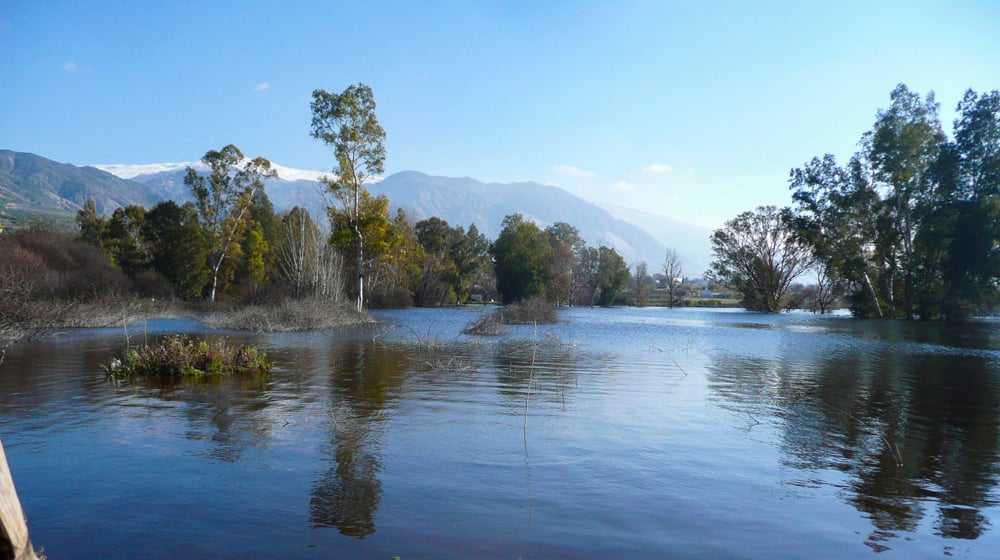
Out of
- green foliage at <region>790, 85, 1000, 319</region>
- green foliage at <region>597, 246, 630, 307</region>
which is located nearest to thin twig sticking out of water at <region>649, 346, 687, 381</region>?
green foliage at <region>790, 85, 1000, 319</region>

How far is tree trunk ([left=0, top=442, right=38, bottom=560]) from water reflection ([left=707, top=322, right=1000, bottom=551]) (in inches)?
242

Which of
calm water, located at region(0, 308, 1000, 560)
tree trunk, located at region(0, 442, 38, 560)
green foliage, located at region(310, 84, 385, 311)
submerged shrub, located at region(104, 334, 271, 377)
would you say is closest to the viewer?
tree trunk, located at region(0, 442, 38, 560)

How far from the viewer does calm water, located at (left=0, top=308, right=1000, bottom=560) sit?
532 centimetres

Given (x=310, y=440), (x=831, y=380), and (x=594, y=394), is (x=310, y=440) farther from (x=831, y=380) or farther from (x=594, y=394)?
(x=831, y=380)

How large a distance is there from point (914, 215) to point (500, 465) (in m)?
47.7

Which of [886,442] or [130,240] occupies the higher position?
[130,240]

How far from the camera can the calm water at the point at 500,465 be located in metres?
5.32

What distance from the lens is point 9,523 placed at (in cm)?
256

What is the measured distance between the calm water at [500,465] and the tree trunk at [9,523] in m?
2.49

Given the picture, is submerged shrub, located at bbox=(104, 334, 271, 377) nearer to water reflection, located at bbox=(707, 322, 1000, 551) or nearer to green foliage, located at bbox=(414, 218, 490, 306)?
water reflection, located at bbox=(707, 322, 1000, 551)

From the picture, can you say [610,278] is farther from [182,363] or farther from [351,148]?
[182,363]

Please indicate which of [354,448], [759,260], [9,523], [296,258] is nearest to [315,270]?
[296,258]

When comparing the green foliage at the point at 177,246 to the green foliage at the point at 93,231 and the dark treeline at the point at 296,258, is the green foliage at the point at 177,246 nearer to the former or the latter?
the dark treeline at the point at 296,258

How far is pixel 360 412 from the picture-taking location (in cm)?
1037
